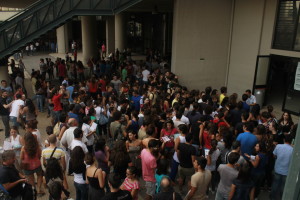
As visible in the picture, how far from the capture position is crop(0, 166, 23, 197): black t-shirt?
15.0 feet

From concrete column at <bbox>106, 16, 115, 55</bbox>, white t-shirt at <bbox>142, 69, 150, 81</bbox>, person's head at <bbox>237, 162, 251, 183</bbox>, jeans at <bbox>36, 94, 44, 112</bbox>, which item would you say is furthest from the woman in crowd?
concrete column at <bbox>106, 16, 115, 55</bbox>

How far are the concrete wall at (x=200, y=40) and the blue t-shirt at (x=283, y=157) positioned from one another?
8621 millimetres

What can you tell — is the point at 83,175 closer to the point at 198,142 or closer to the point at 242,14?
the point at 198,142

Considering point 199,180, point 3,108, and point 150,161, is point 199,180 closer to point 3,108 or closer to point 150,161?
point 150,161

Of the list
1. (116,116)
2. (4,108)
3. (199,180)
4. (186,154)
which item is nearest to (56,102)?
(4,108)

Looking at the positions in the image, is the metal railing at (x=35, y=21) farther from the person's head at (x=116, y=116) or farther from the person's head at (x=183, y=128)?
the person's head at (x=183, y=128)

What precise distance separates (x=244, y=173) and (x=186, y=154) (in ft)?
4.06

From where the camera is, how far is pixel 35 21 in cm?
1102

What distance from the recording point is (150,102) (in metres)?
8.98

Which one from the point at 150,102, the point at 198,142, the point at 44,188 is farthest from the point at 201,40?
the point at 44,188

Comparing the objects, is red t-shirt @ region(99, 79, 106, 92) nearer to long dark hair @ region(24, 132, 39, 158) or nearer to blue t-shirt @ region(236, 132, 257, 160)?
long dark hair @ region(24, 132, 39, 158)

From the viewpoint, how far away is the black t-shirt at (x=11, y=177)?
4562mm

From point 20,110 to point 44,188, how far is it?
2.85 meters

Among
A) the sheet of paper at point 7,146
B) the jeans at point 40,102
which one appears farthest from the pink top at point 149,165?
the jeans at point 40,102
